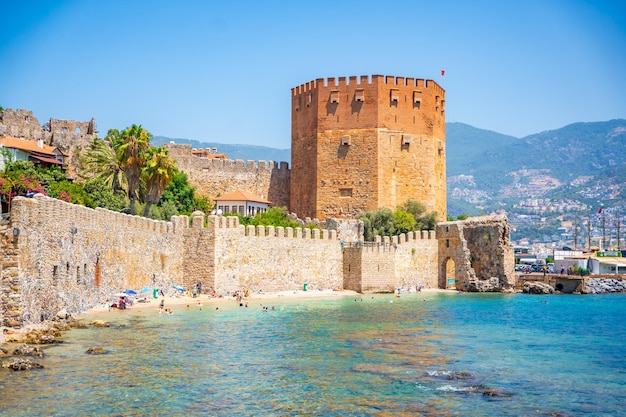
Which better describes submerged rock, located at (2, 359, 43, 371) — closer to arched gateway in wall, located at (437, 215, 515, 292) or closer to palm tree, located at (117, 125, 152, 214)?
palm tree, located at (117, 125, 152, 214)

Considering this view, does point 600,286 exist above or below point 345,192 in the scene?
below

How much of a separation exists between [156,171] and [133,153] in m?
1.08

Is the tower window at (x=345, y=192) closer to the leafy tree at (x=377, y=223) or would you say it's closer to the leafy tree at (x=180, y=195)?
the leafy tree at (x=377, y=223)

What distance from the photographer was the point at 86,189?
31.1 meters

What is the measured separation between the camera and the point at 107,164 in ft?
104

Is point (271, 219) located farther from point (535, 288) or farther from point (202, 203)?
point (535, 288)

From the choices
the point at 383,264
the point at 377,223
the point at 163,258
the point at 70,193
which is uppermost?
the point at 70,193

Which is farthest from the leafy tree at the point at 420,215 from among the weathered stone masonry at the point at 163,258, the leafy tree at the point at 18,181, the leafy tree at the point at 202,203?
the leafy tree at the point at 18,181

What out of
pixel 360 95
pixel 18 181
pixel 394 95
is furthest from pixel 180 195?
pixel 394 95

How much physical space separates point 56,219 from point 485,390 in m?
10.7

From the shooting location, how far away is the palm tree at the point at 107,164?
31.5 metres

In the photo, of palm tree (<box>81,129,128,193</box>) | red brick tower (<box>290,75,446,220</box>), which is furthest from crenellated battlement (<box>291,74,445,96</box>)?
palm tree (<box>81,129,128,193</box>)

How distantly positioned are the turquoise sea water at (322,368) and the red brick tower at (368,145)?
13227 mm

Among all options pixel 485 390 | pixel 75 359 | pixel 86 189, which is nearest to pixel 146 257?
pixel 86 189
